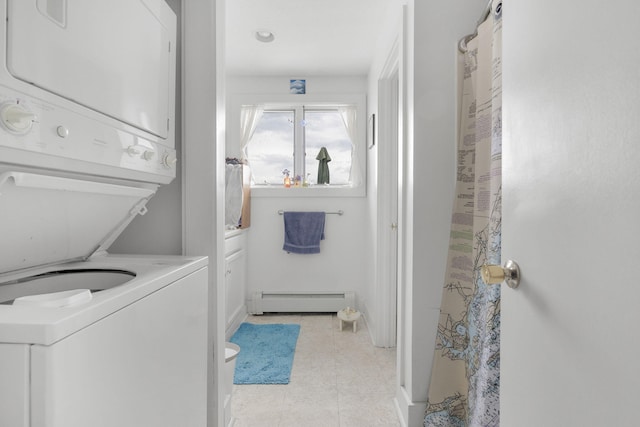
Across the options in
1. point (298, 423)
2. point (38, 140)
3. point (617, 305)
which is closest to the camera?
point (617, 305)

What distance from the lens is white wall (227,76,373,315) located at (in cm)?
356

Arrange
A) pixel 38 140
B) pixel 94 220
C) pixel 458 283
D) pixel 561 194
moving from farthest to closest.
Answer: pixel 458 283 → pixel 94 220 → pixel 38 140 → pixel 561 194

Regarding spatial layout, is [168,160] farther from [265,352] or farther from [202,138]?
[265,352]

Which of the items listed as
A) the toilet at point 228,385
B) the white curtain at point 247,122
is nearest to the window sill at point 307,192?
the white curtain at point 247,122

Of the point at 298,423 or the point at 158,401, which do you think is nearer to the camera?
the point at 158,401

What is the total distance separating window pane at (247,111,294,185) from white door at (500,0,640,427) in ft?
10.1

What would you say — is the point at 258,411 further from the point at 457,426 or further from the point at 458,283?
the point at 458,283

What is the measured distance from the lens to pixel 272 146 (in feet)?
12.3

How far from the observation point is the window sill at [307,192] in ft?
11.6

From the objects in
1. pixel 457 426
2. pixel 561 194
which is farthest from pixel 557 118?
pixel 457 426

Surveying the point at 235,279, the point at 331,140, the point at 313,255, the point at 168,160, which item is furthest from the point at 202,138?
the point at 331,140

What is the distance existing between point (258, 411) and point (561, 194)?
5.95 feet

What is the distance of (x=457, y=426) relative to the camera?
154 centimetres

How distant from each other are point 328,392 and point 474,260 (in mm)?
1191
